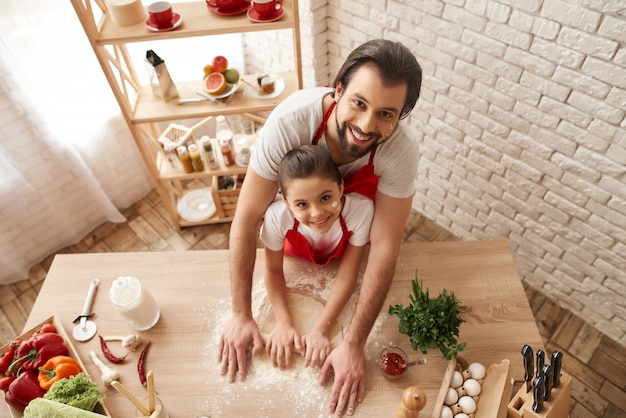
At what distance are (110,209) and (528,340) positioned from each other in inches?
98.5

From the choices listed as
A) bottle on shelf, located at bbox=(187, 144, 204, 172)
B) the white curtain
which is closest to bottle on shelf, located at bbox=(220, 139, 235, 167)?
bottle on shelf, located at bbox=(187, 144, 204, 172)

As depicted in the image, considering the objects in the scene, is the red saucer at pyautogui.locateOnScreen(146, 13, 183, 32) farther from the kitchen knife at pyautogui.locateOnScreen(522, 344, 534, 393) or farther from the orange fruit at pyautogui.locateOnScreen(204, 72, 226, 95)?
the kitchen knife at pyautogui.locateOnScreen(522, 344, 534, 393)

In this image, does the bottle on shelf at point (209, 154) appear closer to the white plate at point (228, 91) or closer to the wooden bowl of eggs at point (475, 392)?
the white plate at point (228, 91)

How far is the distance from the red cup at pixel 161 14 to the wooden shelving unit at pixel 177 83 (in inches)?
1.7

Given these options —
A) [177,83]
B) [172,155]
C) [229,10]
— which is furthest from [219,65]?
[172,155]

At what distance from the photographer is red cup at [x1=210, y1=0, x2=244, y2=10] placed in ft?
6.48

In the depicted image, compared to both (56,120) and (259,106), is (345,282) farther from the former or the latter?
(56,120)

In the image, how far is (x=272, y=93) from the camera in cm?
235

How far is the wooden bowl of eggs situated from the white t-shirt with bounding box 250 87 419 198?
612 mm

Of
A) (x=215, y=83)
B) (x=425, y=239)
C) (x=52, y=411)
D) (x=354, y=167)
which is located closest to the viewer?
(x=52, y=411)

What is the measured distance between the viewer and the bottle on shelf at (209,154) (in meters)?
2.54

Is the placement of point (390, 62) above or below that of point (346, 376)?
above

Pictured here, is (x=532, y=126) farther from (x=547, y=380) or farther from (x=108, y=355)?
(x=108, y=355)

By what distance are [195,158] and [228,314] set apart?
3.92 feet
